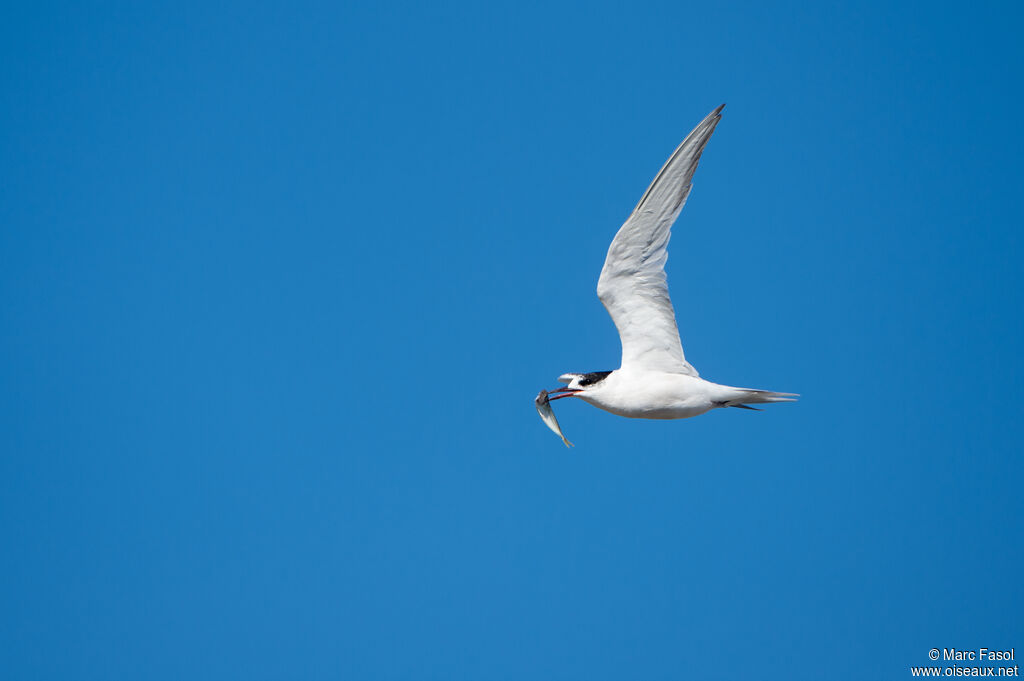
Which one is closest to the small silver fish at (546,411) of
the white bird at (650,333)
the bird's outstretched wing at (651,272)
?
the white bird at (650,333)

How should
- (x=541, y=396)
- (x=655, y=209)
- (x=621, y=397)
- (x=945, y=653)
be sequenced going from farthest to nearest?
(x=945, y=653) < (x=541, y=396) < (x=621, y=397) < (x=655, y=209)

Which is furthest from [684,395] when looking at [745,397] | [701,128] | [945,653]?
[945,653]

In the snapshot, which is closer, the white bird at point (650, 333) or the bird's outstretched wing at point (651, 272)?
the bird's outstretched wing at point (651, 272)

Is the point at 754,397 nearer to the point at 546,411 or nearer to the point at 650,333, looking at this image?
the point at 650,333

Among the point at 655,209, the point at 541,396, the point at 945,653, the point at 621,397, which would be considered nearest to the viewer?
the point at 655,209

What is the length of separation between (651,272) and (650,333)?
27.6 inches

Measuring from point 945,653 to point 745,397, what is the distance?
5475 mm

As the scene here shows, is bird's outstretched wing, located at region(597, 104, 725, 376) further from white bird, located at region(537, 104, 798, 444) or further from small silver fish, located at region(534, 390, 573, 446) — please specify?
small silver fish, located at region(534, 390, 573, 446)

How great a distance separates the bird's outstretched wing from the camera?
24.5 ft

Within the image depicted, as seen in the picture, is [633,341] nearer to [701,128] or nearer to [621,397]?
[621,397]

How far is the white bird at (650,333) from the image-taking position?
25.3 ft

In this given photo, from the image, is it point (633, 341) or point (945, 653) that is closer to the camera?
point (633, 341)

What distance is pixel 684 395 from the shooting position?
26.7ft

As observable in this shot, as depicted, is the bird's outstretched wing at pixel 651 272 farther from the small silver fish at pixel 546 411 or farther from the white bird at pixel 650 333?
the small silver fish at pixel 546 411
